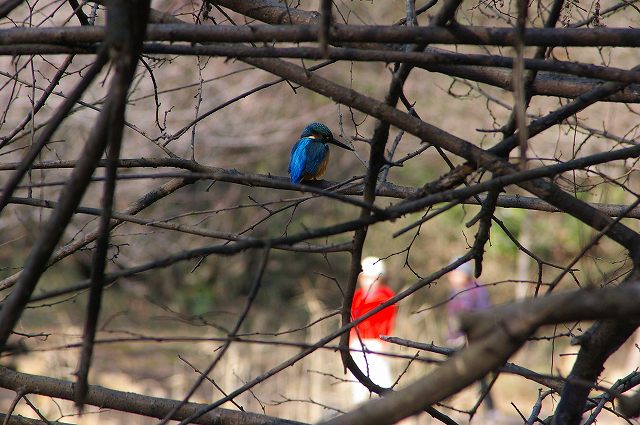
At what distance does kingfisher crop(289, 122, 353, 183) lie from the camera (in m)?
5.77

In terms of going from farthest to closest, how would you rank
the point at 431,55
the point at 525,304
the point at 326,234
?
the point at 431,55 → the point at 326,234 → the point at 525,304

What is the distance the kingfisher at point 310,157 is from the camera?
5773 millimetres

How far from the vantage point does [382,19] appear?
13.0 meters

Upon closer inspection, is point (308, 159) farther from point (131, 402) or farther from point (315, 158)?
point (131, 402)

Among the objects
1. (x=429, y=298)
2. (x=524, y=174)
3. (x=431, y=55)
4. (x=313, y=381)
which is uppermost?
(x=429, y=298)

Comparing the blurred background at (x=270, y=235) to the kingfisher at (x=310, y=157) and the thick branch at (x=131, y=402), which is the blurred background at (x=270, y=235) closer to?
the kingfisher at (x=310, y=157)

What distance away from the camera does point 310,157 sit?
5832 mm

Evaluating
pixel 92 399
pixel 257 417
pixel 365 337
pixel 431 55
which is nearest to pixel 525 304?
pixel 431 55

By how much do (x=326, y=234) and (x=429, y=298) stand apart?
13.0m

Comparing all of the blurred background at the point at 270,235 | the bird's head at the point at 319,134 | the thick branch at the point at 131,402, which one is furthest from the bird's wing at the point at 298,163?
the blurred background at the point at 270,235

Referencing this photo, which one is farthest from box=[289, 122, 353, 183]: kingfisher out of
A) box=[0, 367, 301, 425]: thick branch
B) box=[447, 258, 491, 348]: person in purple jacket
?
box=[447, 258, 491, 348]: person in purple jacket

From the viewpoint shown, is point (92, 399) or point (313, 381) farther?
point (313, 381)

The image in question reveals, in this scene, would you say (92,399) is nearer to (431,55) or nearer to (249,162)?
(431,55)

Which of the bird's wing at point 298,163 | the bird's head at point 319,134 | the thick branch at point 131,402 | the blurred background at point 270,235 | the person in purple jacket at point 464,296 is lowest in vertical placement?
the thick branch at point 131,402
